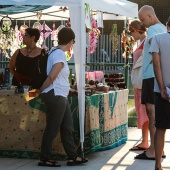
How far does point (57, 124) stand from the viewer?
21.7 ft

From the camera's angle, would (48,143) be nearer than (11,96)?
Yes

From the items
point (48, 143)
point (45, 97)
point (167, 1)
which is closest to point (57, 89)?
point (45, 97)

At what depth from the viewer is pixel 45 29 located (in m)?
11.4

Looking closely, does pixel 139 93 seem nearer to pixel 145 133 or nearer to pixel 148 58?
pixel 145 133

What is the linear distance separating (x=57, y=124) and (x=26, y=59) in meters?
1.05

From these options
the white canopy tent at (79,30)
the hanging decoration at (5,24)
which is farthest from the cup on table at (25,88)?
the hanging decoration at (5,24)

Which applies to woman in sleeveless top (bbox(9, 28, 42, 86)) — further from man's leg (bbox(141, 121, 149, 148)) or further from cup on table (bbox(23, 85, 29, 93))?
man's leg (bbox(141, 121, 149, 148))

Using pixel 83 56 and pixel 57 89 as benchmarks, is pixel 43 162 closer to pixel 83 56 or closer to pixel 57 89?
pixel 57 89

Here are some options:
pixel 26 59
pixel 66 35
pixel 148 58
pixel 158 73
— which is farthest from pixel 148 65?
pixel 26 59

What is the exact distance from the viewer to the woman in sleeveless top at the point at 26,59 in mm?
7188

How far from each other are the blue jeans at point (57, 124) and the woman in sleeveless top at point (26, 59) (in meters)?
0.70

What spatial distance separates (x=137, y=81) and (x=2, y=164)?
6.80 ft

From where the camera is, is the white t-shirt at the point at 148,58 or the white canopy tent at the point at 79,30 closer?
the white canopy tent at the point at 79,30

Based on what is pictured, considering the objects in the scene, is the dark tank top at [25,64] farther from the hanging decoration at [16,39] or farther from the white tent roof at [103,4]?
the hanging decoration at [16,39]
